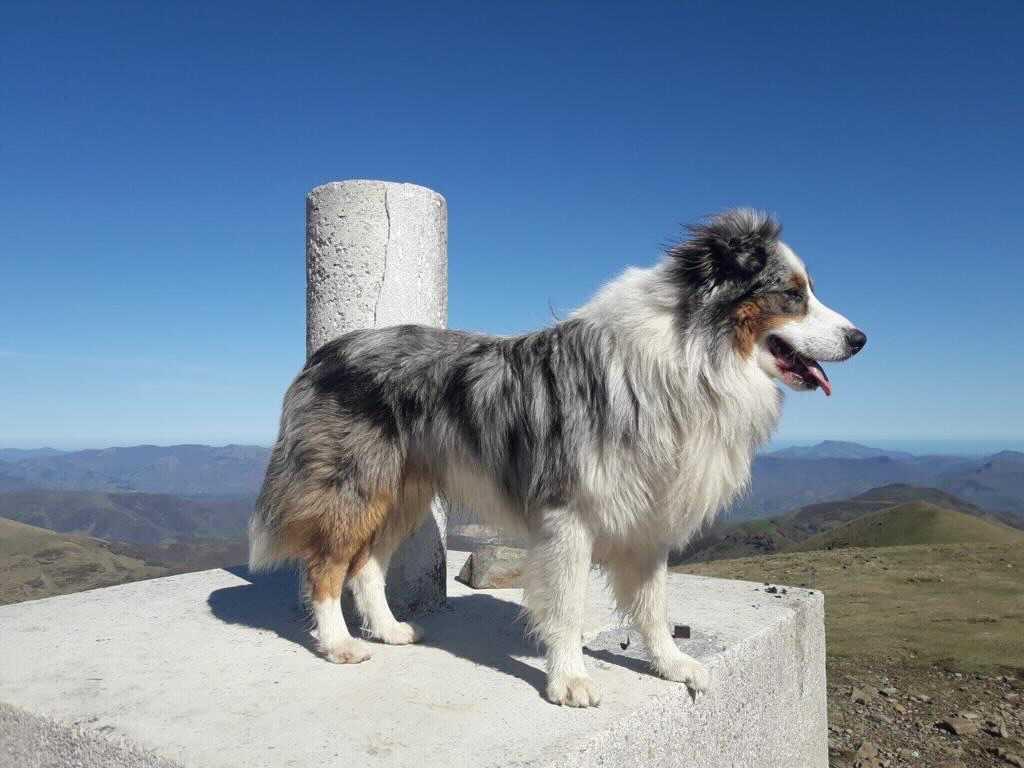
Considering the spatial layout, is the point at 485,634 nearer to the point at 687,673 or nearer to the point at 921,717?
the point at 687,673

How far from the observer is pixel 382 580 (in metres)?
4.01

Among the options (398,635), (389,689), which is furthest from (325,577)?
(389,689)

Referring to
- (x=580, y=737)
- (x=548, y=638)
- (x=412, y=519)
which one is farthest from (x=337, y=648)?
(x=580, y=737)

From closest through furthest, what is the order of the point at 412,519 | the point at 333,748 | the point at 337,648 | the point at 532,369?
the point at 333,748
the point at 532,369
the point at 337,648
the point at 412,519

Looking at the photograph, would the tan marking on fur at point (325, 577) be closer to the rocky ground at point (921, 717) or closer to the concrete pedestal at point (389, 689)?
the concrete pedestal at point (389, 689)

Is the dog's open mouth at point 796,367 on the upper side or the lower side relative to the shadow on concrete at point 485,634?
upper

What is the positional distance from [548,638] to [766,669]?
1.70 m

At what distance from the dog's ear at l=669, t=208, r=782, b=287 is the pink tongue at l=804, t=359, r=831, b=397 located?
45 cm

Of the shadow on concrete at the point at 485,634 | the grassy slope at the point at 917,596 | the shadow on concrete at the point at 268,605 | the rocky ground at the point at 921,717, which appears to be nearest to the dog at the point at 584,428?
the shadow on concrete at the point at 485,634

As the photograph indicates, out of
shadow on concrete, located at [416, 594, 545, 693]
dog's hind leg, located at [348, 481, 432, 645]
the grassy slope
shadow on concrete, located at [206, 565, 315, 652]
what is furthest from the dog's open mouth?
the grassy slope

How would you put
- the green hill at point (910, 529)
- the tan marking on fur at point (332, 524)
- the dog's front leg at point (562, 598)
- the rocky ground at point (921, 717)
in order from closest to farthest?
the dog's front leg at point (562, 598)
the tan marking on fur at point (332, 524)
the rocky ground at point (921, 717)
the green hill at point (910, 529)

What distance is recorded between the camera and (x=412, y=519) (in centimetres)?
395

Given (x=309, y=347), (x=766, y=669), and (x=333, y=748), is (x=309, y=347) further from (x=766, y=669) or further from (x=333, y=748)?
(x=766, y=669)

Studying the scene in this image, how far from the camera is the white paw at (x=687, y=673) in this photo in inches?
133
